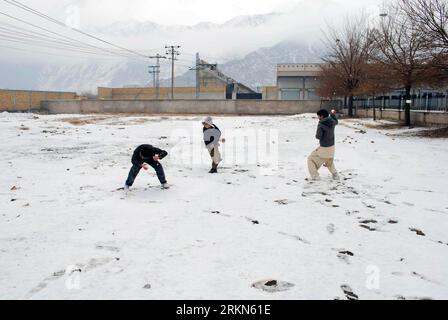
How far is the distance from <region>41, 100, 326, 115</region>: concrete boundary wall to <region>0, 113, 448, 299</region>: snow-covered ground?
33676 mm

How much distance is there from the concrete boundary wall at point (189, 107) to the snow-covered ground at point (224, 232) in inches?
1326

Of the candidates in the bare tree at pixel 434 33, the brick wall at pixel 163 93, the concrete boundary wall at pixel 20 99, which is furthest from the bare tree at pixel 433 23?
the brick wall at pixel 163 93

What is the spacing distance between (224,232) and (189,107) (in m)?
41.4

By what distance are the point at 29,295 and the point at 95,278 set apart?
0.69 metres

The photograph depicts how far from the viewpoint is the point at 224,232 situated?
5.68 meters

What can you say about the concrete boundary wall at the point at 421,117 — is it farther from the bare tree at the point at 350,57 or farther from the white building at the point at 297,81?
the white building at the point at 297,81

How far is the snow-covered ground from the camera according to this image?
406cm

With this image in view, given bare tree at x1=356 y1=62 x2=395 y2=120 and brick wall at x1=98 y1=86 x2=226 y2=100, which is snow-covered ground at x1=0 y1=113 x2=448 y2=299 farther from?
brick wall at x1=98 y1=86 x2=226 y2=100

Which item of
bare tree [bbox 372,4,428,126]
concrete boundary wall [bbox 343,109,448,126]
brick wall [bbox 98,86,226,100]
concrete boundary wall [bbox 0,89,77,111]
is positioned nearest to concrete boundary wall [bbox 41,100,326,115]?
concrete boundary wall [bbox 0,89,77,111]

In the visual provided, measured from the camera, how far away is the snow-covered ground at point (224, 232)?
13.3 ft

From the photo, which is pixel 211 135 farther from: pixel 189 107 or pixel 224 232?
pixel 189 107
